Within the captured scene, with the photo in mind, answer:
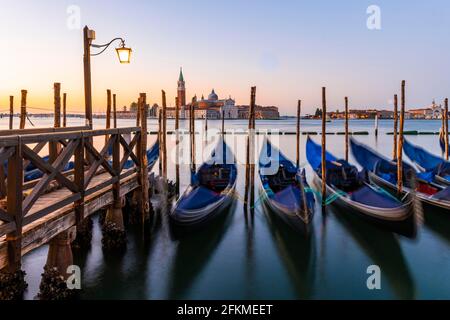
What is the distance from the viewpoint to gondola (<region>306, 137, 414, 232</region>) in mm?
6523

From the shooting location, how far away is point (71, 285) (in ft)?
15.7

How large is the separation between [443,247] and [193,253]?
5084 mm

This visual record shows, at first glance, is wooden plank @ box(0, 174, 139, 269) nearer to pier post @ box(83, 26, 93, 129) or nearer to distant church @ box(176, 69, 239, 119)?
pier post @ box(83, 26, 93, 129)

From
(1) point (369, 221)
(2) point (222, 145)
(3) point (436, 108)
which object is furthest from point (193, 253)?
(3) point (436, 108)

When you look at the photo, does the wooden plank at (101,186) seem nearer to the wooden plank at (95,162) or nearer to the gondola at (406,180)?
the wooden plank at (95,162)

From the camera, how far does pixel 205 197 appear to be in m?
7.73

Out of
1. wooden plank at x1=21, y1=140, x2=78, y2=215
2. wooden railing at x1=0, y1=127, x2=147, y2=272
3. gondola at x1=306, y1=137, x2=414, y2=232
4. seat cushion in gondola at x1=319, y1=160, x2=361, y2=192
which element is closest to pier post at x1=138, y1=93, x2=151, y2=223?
wooden railing at x1=0, y1=127, x2=147, y2=272

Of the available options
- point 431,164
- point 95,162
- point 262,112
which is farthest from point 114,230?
point 262,112

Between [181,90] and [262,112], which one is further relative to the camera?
[262,112]

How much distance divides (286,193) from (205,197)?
1762 mm

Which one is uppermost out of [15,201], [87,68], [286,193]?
[87,68]

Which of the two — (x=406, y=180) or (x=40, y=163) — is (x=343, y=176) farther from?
(x=40, y=163)

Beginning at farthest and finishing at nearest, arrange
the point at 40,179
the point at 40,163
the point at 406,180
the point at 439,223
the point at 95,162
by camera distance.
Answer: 1. the point at 406,180
2. the point at 439,223
3. the point at 95,162
4. the point at 40,179
5. the point at 40,163

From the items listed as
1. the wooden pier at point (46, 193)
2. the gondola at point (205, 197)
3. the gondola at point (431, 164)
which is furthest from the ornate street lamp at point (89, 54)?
the gondola at point (431, 164)
